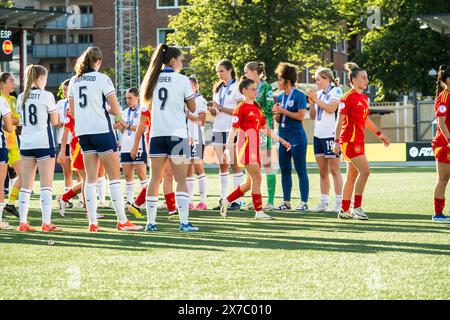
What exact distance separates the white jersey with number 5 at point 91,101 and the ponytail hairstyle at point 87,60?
0.06m

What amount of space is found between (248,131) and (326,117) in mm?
2058

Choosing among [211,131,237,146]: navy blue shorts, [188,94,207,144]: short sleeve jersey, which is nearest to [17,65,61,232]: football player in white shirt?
[188,94,207,144]: short sleeve jersey

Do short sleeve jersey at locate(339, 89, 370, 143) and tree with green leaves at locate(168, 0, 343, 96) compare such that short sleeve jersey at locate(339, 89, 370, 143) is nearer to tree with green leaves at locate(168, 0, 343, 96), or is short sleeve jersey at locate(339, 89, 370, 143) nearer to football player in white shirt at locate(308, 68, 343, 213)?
football player in white shirt at locate(308, 68, 343, 213)

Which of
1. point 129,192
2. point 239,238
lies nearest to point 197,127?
point 129,192

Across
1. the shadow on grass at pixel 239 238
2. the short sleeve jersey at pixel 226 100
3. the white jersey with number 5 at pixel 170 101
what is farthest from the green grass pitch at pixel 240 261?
the short sleeve jersey at pixel 226 100

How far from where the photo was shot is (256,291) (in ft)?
23.1

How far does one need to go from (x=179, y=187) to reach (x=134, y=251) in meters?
2.02

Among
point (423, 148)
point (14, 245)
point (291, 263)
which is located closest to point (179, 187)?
point (14, 245)

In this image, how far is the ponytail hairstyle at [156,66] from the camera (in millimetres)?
11297

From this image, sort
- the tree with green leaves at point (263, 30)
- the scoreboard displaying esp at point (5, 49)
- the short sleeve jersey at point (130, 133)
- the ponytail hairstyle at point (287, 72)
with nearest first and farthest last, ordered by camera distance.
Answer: the ponytail hairstyle at point (287, 72)
the short sleeve jersey at point (130, 133)
the scoreboard displaying esp at point (5, 49)
the tree with green leaves at point (263, 30)

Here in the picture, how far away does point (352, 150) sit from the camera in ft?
43.5

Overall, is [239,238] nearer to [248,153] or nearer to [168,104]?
[168,104]

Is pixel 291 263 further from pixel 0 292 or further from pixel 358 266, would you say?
pixel 0 292

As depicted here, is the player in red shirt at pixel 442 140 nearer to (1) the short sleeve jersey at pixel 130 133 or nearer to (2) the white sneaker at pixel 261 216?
(2) the white sneaker at pixel 261 216
